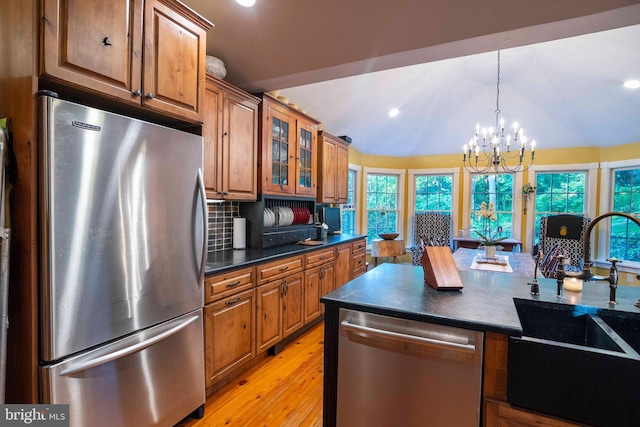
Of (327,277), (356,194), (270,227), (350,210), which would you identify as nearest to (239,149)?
(270,227)

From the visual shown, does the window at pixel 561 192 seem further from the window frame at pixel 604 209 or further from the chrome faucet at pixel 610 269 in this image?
the chrome faucet at pixel 610 269

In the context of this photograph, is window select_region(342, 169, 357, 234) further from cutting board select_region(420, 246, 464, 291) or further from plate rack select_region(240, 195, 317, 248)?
cutting board select_region(420, 246, 464, 291)

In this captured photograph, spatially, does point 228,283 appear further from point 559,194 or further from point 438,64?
point 559,194

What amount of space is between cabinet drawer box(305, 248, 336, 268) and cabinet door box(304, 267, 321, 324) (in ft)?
0.21

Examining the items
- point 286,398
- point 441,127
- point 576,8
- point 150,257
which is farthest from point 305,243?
point 441,127

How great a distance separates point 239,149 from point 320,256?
1.40 metres

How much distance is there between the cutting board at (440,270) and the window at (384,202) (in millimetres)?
4417

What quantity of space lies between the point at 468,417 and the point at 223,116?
2420 mm

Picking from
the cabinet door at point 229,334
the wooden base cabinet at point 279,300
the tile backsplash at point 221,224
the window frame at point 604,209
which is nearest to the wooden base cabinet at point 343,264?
the wooden base cabinet at point 279,300

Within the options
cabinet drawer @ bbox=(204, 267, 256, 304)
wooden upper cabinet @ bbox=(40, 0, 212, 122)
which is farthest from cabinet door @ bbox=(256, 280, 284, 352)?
wooden upper cabinet @ bbox=(40, 0, 212, 122)

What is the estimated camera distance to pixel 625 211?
464 centimetres

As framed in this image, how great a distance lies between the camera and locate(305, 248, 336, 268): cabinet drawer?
3139 mm

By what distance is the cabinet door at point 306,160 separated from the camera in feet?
11.5

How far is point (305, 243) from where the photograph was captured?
11.3ft
